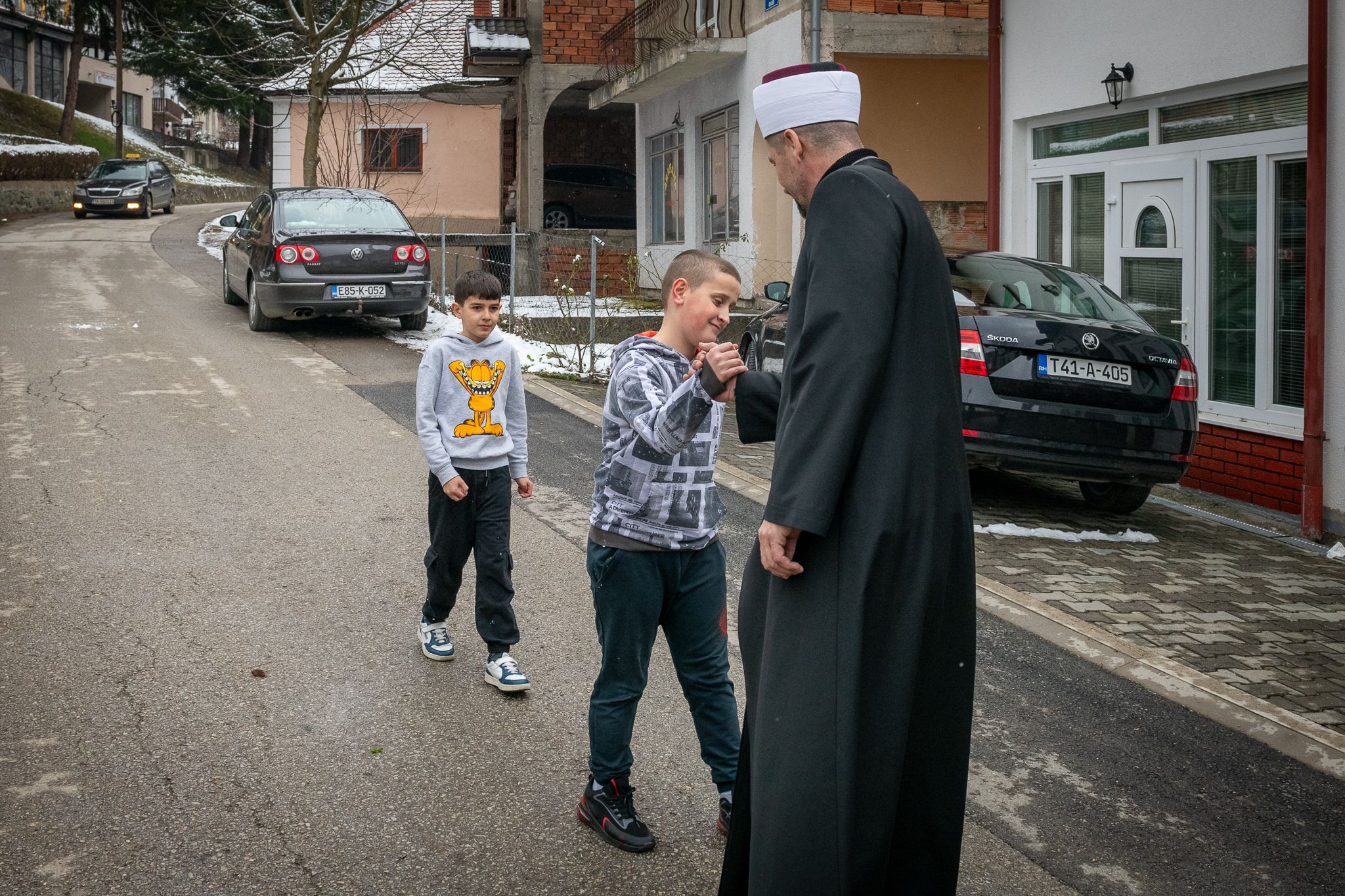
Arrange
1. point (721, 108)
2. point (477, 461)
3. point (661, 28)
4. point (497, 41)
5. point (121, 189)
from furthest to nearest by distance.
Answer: point (121, 189) < point (497, 41) < point (661, 28) < point (721, 108) < point (477, 461)

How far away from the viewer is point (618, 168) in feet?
99.4

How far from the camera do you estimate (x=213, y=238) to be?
96.5 feet

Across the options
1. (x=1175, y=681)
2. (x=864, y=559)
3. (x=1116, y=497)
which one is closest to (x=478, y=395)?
(x=864, y=559)

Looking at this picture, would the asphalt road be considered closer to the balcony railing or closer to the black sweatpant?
the black sweatpant

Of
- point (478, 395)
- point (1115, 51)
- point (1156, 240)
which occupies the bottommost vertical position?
point (478, 395)

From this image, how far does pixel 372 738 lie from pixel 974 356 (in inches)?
185

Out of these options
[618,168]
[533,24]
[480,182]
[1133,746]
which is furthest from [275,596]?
[480,182]

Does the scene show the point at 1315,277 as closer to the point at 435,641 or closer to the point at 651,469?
the point at 435,641

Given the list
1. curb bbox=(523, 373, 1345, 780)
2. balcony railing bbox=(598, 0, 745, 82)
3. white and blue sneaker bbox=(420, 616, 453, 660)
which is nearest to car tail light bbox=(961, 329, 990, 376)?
curb bbox=(523, 373, 1345, 780)

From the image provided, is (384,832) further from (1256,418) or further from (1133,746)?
(1256,418)

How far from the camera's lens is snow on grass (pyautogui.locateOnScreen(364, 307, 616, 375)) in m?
14.4

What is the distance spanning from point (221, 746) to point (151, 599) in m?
1.83

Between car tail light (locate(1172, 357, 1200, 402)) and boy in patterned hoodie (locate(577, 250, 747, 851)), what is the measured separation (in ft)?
16.6

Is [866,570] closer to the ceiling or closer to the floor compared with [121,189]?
closer to the floor
